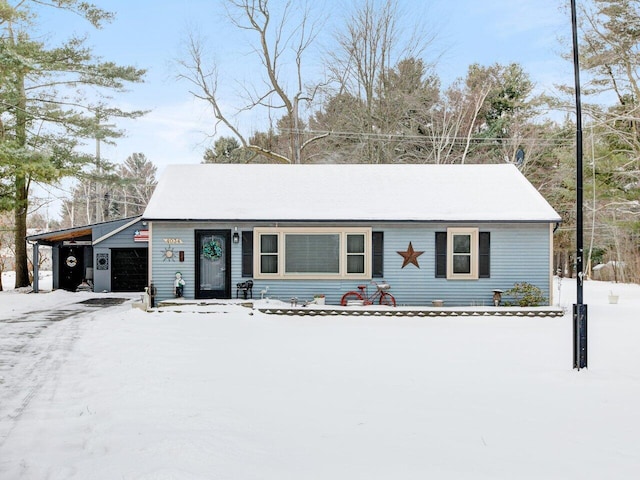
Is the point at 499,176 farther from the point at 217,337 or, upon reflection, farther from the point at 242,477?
the point at 242,477

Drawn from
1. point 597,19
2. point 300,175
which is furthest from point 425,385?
point 597,19

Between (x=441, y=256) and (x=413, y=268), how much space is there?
2.68 ft

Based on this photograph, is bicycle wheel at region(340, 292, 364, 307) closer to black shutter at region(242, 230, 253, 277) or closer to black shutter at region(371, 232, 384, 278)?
black shutter at region(371, 232, 384, 278)

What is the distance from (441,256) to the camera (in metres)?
12.7

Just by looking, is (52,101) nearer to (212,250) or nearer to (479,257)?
(212,250)

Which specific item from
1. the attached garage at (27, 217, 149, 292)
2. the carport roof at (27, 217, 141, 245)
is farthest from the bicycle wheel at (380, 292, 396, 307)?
the carport roof at (27, 217, 141, 245)

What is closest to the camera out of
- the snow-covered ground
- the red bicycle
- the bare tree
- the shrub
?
the snow-covered ground

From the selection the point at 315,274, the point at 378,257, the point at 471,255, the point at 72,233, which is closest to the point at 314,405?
the point at 315,274

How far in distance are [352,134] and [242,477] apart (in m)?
23.7

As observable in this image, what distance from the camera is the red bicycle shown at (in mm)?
12438

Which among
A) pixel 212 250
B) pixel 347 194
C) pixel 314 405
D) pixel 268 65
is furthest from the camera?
pixel 268 65

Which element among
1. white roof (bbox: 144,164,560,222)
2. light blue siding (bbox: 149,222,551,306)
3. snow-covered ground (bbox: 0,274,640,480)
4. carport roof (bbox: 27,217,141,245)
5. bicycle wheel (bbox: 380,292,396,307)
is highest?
white roof (bbox: 144,164,560,222)

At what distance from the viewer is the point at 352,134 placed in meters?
25.8

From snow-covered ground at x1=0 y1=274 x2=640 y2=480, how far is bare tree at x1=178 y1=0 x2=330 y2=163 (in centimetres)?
1754
